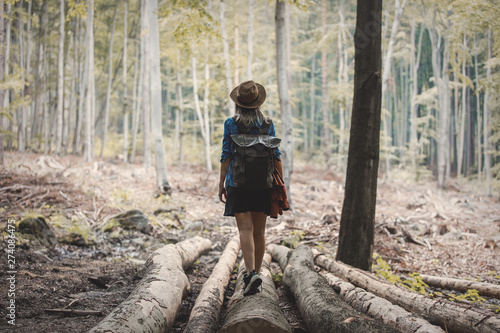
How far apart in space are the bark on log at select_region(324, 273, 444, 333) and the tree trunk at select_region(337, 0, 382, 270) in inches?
39.7

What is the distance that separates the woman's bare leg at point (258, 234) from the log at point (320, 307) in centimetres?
53

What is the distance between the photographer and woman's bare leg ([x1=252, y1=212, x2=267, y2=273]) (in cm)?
341

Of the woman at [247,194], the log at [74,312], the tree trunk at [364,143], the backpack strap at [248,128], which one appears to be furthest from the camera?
the tree trunk at [364,143]

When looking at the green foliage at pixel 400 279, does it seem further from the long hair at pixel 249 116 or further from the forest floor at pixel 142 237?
the long hair at pixel 249 116

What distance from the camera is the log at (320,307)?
7.21 feet

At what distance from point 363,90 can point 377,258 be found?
317cm

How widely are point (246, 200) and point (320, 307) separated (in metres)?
1.22

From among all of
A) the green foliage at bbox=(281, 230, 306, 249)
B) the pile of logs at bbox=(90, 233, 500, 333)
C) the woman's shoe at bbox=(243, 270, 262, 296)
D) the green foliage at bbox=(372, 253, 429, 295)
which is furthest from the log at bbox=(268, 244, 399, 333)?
the green foliage at bbox=(281, 230, 306, 249)

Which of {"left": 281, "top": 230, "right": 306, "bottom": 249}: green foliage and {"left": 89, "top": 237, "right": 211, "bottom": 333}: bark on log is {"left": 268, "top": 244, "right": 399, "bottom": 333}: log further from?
{"left": 281, "top": 230, "right": 306, "bottom": 249}: green foliage

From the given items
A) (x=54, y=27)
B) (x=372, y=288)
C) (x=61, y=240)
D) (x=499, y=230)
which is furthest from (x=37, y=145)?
(x=499, y=230)

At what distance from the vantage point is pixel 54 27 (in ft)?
58.6

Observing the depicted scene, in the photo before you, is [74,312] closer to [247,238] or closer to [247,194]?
[247,238]

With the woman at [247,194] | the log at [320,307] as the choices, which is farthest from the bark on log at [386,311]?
the woman at [247,194]

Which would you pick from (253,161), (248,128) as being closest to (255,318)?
(253,161)
